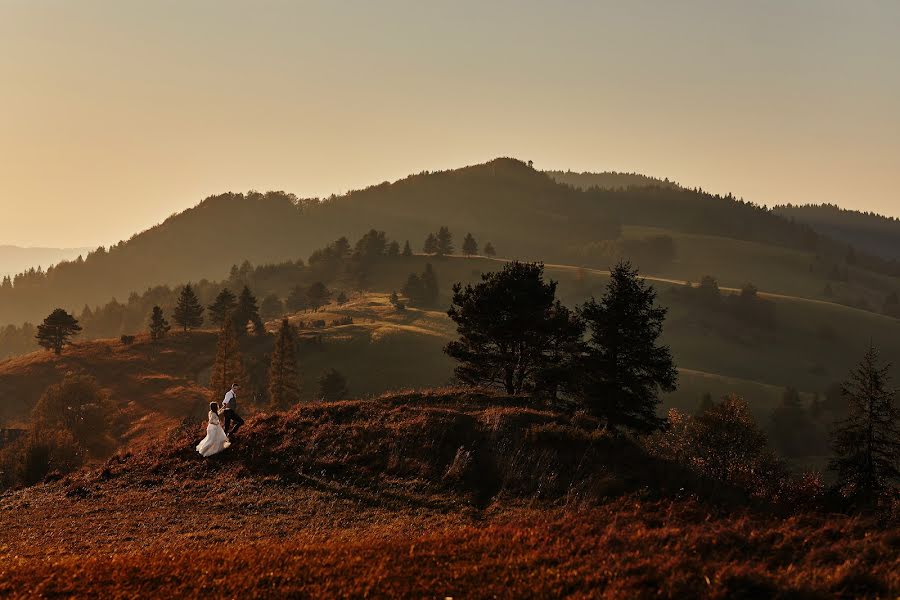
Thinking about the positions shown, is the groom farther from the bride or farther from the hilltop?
the bride

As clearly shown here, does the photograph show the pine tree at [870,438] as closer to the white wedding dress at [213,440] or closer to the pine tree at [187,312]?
the white wedding dress at [213,440]

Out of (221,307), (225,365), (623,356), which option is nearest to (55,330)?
(221,307)

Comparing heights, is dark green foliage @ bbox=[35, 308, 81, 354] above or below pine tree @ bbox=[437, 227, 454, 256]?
below

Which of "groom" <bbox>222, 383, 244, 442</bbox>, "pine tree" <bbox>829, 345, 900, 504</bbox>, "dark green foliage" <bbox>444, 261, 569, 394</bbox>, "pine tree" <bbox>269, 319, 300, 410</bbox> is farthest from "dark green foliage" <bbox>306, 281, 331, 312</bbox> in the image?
"pine tree" <bbox>829, 345, 900, 504</bbox>

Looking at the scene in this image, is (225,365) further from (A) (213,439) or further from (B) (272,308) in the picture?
(B) (272,308)

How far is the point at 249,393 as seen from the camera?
8619 cm

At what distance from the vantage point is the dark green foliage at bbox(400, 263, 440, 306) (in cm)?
13938

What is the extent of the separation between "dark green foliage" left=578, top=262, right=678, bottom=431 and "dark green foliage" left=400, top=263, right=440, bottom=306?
10452 cm

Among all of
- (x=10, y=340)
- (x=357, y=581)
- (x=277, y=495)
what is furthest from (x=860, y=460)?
(x=10, y=340)

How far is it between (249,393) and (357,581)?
3190 inches

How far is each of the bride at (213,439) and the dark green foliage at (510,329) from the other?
18210 mm

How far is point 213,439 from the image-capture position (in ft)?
80.9

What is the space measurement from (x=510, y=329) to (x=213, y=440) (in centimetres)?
1995

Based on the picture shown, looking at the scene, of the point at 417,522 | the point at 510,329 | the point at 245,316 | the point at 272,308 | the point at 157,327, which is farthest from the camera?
the point at 272,308
